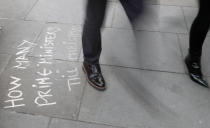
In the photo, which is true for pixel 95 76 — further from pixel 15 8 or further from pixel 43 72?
pixel 15 8

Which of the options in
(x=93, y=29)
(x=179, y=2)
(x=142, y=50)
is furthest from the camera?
(x=179, y=2)

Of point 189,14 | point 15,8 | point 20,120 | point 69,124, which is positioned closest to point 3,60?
point 20,120

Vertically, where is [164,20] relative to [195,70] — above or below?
below

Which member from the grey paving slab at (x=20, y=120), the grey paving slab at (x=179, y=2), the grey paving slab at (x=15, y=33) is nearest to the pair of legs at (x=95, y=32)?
the grey paving slab at (x=20, y=120)

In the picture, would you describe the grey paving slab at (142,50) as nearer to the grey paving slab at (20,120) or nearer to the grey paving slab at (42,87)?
the grey paving slab at (42,87)

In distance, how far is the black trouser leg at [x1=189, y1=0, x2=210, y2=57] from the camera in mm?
2600

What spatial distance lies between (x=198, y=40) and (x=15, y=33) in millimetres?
2377

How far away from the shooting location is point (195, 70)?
297cm

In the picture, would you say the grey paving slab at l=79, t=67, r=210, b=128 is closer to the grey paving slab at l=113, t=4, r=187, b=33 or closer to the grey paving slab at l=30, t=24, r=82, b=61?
the grey paving slab at l=30, t=24, r=82, b=61

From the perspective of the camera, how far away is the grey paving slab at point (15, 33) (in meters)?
3.33

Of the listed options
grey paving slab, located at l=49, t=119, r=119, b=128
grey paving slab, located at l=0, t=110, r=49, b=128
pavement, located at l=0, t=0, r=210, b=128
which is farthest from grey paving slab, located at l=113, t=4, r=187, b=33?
grey paving slab, located at l=0, t=110, r=49, b=128

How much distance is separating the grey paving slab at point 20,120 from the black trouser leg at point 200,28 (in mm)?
1758

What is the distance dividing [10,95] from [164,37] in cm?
219

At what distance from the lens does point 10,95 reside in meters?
2.66
